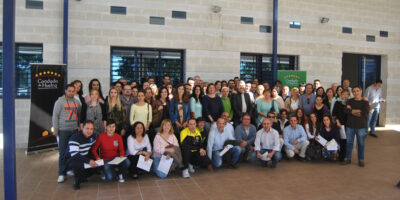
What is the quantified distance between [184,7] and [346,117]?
17.3ft

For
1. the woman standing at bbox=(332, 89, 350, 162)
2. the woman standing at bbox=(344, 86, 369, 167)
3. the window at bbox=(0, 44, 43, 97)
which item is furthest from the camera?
the window at bbox=(0, 44, 43, 97)

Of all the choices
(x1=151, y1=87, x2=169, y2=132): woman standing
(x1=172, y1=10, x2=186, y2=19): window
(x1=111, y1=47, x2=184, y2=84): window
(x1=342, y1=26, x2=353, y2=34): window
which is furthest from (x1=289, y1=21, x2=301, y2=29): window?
(x1=151, y1=87, x2=169, y2=132): woman standing

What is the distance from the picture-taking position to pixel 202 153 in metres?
5.79

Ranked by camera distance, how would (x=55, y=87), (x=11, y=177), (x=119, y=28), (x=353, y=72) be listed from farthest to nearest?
(x=353, y=72) < (x=119, y=28) < (x=55, y=87) < (x=11, y=177)

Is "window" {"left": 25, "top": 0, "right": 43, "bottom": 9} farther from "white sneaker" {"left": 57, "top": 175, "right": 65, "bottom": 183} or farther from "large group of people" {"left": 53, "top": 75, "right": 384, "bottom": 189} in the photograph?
"white sneaker" {"left": 57, "top": 175, "right": 65, "bottom": 183}

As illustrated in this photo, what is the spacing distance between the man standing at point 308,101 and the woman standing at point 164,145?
3439 mm

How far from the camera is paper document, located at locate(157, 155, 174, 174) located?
5.37 metres

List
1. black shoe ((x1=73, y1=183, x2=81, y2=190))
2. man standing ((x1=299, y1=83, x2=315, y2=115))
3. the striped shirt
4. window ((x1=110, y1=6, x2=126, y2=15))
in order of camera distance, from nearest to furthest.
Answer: black shoe ((x1=73, y1=183, x2=81, y2=190)), the striped shirt, man standing ((x1=299, y1=83, x2=315, y2=115)), window ((x1=110, y1=6, x2=126, y2=15))

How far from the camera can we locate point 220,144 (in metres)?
6.11

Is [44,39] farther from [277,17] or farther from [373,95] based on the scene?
[373,95]

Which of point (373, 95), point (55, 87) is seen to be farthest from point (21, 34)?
point (373, 95)

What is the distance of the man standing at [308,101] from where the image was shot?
23.9 feet

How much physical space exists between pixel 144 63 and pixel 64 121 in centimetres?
405

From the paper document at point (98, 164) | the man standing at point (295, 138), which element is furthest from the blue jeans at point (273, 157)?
the paper document at point (98, 164)
